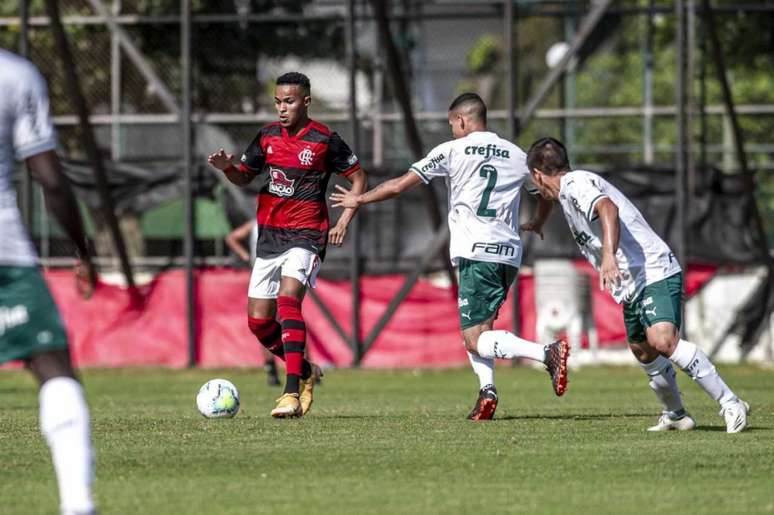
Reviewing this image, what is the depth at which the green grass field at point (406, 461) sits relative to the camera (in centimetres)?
653

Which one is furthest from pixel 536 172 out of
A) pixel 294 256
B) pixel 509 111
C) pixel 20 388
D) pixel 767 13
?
pixel 767 13

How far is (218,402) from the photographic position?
10.6m

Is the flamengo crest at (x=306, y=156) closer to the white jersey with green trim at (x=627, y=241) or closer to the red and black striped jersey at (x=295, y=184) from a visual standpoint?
the red and black striped jersey at (x=295, y=184)

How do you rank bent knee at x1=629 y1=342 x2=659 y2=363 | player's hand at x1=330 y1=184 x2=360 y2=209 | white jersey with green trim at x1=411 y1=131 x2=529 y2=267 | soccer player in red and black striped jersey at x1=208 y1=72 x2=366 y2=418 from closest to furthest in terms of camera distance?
bent knee at x1=629 y1=342 x2=659 y2=363
player's hand at x1=330 y1=184 x2=360 y2=209
white jersey with green trim at x1=411 y1=131 x2=529 y2=267
soccer player in red and black striped jersey at x1=208 y1=72 x2=366 y2=418

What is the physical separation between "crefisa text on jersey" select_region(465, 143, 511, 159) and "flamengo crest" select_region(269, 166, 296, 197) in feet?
4.40

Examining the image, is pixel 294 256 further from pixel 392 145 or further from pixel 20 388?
pixel 392 145

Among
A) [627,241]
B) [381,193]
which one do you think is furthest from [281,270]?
[627,241]

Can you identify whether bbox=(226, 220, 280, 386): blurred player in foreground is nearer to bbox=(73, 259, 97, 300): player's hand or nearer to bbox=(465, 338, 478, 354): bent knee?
bbox=(465, 338, 478, 354): bent knee

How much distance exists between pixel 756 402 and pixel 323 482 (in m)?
6.90

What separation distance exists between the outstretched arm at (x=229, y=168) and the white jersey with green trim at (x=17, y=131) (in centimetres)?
491

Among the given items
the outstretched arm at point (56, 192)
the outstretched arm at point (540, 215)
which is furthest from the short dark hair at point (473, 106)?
the outstretched arm at point (56, 192)

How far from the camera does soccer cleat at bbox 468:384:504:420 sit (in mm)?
10492

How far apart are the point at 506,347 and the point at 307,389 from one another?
1.57 m

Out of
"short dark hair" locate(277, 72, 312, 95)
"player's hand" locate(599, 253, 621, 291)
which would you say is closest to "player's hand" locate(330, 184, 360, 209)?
"short dark hair" locate(277, 72, 312, 95)
